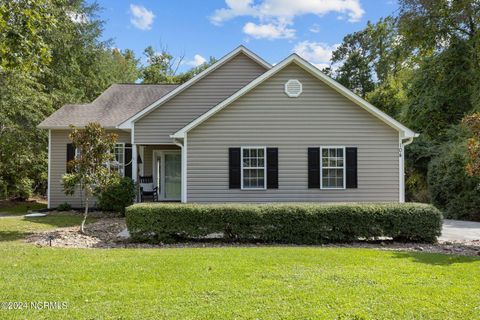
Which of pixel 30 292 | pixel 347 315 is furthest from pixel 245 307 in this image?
pixel 30 292

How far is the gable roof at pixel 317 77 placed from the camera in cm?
1177

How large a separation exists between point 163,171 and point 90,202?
3255 mm

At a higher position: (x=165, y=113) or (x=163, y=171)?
(x=165, y=113)

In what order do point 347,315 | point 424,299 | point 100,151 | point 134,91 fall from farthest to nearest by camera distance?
point 134,91
point 100,151
point 424,299
point 347,315

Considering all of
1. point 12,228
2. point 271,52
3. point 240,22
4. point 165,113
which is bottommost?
point 12,228

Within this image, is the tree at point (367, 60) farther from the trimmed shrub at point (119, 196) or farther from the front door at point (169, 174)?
the trimmed shrub at point (119, 196)

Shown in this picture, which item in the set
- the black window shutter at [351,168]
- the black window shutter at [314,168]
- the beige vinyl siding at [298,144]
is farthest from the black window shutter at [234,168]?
the black window shutter at [351,168]

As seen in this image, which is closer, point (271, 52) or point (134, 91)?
point (134, 91)

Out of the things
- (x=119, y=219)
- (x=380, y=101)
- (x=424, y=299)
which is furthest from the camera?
(x=380, y=101)

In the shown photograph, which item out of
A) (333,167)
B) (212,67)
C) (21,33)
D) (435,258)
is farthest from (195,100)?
(435,258)

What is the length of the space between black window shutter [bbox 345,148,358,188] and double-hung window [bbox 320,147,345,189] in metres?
0.19

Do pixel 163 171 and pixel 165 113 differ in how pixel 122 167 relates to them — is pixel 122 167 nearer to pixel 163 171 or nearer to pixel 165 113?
pixel 163 171

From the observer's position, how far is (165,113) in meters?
14.0

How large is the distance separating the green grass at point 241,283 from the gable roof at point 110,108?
863 centimetres
